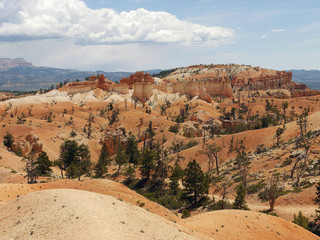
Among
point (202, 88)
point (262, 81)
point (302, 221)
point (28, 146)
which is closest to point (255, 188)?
point (302, 221)

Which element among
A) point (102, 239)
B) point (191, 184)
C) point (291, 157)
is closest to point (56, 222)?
point (102, 239)

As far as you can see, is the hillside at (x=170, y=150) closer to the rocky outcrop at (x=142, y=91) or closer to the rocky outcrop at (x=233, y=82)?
the rocky outcrop at (x=142, y=91)

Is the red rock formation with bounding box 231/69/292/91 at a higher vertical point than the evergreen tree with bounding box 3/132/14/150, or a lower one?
higher

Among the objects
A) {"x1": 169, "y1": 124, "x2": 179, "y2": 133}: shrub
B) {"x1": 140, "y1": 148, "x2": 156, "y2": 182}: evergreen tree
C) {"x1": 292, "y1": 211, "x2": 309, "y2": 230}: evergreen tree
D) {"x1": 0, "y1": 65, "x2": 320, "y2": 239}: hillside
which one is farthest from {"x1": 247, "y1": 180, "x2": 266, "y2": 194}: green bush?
{"x1": 169, "y1": 124, "x2": 179, "y2": 133}: shrub

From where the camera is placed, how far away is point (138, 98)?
126 metres

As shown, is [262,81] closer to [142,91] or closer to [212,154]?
[142,91]

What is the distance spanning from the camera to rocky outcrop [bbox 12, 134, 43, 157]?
57.1m

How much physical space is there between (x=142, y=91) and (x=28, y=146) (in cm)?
7257

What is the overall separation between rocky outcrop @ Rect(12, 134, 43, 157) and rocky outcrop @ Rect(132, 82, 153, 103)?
225 feet

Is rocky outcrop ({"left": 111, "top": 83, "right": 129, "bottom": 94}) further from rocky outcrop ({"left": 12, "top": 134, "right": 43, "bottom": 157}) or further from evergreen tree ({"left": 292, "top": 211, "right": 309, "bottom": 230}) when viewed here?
evergreen tree ({"left": 292, "top": 211, "right": 309, "bottom": 230})

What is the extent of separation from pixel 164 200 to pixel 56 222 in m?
25.3

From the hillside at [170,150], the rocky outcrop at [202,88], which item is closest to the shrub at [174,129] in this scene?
the hillside at [170,150]

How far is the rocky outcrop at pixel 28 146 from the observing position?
2247 inches

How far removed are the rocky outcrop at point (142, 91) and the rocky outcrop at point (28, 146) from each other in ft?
225
